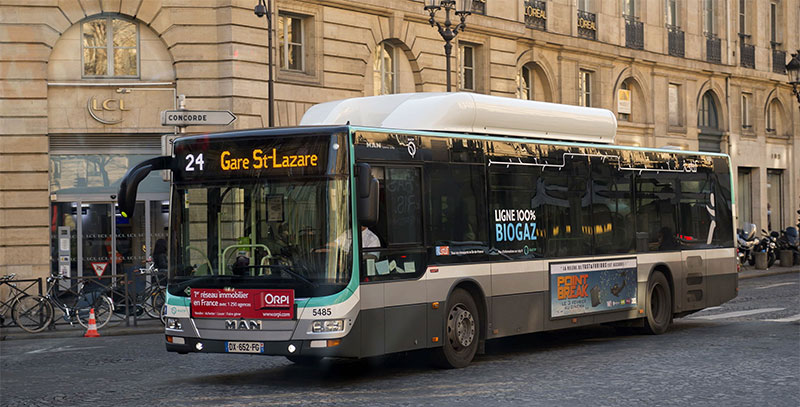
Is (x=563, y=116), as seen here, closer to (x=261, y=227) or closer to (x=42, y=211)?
(x=261, y=227)

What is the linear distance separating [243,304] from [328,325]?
888 mm

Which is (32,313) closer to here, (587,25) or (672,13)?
(587,25)

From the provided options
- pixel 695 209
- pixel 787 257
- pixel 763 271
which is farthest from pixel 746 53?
pixel 695 209

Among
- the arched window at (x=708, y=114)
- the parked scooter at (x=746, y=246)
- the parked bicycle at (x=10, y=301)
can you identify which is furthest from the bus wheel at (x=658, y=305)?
the arched window at (x=708, y=114)

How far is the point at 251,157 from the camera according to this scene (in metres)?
11.5

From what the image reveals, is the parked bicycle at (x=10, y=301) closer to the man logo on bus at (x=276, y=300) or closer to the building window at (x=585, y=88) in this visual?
the man logo on bus at (x=276, y=300)

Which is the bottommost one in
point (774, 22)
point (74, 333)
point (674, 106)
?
point (74, 333)

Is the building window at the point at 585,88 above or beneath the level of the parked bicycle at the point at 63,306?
above

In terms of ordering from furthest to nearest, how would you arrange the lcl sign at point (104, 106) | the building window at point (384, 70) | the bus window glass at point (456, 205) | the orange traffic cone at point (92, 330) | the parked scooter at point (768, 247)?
the parked scooter at point (768, 247), the building window at point (384, 70), the lcl sign at point (104, 106), the orange traffic cone at point (92, 330), the bus window glass at point (456, 205)

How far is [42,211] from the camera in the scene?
79.8 feet

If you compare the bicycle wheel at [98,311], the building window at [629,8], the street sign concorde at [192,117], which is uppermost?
the building window at [629,8]

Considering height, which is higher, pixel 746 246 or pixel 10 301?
pixel 746 246

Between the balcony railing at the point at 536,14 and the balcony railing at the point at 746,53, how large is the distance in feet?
43.4

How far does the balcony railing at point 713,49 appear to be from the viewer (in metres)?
42.7
